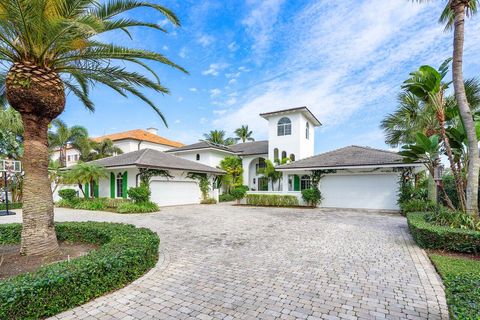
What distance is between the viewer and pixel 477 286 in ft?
9.97

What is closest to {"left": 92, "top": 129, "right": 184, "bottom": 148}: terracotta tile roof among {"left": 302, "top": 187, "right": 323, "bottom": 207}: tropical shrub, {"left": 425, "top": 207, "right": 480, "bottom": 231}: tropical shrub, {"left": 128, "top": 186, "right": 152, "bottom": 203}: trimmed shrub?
{"left": 128, "top": 186, "right": 152, "bottom": 203}: trimmed shrub

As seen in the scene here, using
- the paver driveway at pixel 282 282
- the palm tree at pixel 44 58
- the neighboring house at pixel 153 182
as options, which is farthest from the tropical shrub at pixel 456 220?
the neighboring house at pixel 153 182

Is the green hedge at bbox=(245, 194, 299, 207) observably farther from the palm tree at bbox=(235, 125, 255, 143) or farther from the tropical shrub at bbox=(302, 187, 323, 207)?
the palm tree at bbox=(235, 125, 255, 143)

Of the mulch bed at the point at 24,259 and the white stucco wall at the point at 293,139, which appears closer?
the mulch bed at the point at 24,259

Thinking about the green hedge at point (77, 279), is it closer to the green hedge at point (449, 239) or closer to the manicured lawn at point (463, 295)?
the manicured lawn at point (463, 295)

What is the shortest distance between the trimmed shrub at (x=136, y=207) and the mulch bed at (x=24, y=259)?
335 inches

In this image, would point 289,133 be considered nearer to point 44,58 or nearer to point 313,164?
point 313,164

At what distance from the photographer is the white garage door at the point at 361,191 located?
52.1 ft

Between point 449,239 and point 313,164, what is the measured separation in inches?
477

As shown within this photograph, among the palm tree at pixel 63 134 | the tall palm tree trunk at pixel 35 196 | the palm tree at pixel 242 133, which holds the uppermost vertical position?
the palm tree at pixel 242 133

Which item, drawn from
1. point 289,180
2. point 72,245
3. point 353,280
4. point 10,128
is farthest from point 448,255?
point 10,128

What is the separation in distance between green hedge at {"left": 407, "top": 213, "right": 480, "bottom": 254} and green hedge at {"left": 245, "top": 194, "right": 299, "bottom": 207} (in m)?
11.6

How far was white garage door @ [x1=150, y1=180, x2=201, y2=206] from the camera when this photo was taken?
17.9 meters

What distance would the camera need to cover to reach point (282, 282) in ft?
15.2
